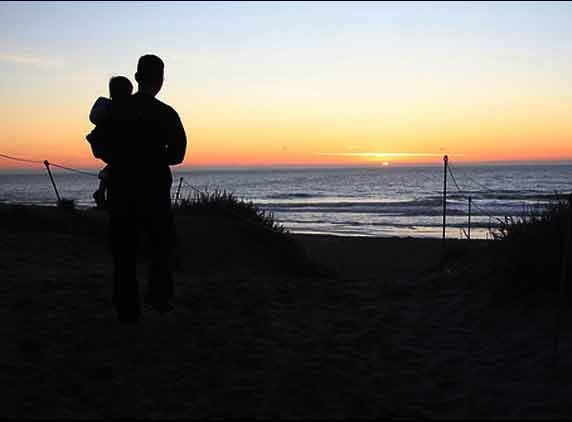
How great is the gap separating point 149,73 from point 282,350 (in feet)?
7.11

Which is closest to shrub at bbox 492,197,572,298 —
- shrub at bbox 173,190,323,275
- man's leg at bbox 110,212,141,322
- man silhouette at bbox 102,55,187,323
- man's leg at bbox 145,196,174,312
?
man's leg at bbox 145,196,174,312

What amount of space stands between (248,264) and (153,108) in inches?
211

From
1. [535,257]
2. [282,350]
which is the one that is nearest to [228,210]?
[535,257]

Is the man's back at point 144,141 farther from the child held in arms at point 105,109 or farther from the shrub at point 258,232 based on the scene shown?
the shrub at point 258,232

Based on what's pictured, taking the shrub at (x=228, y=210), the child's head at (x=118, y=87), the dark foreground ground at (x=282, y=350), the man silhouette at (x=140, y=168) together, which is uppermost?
the child's head at (x=118, y=87)

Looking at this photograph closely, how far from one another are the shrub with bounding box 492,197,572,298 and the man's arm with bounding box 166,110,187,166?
3.01 meters

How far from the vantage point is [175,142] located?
488 cm

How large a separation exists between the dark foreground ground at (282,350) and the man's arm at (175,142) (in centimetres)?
127

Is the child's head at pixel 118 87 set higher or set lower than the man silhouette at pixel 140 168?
higher

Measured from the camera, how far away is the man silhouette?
4797 millimetres

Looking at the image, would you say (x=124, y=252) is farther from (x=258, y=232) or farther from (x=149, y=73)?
(x=258, y=232)

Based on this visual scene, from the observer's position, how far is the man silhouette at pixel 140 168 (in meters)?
4.80

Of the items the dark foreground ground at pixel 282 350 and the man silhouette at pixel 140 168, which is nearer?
the dark foreground ground at pixel 282 350

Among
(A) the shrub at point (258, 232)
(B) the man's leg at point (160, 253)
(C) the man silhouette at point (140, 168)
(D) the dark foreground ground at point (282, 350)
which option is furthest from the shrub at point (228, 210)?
(C) the man silhouette at point (140, 168)
